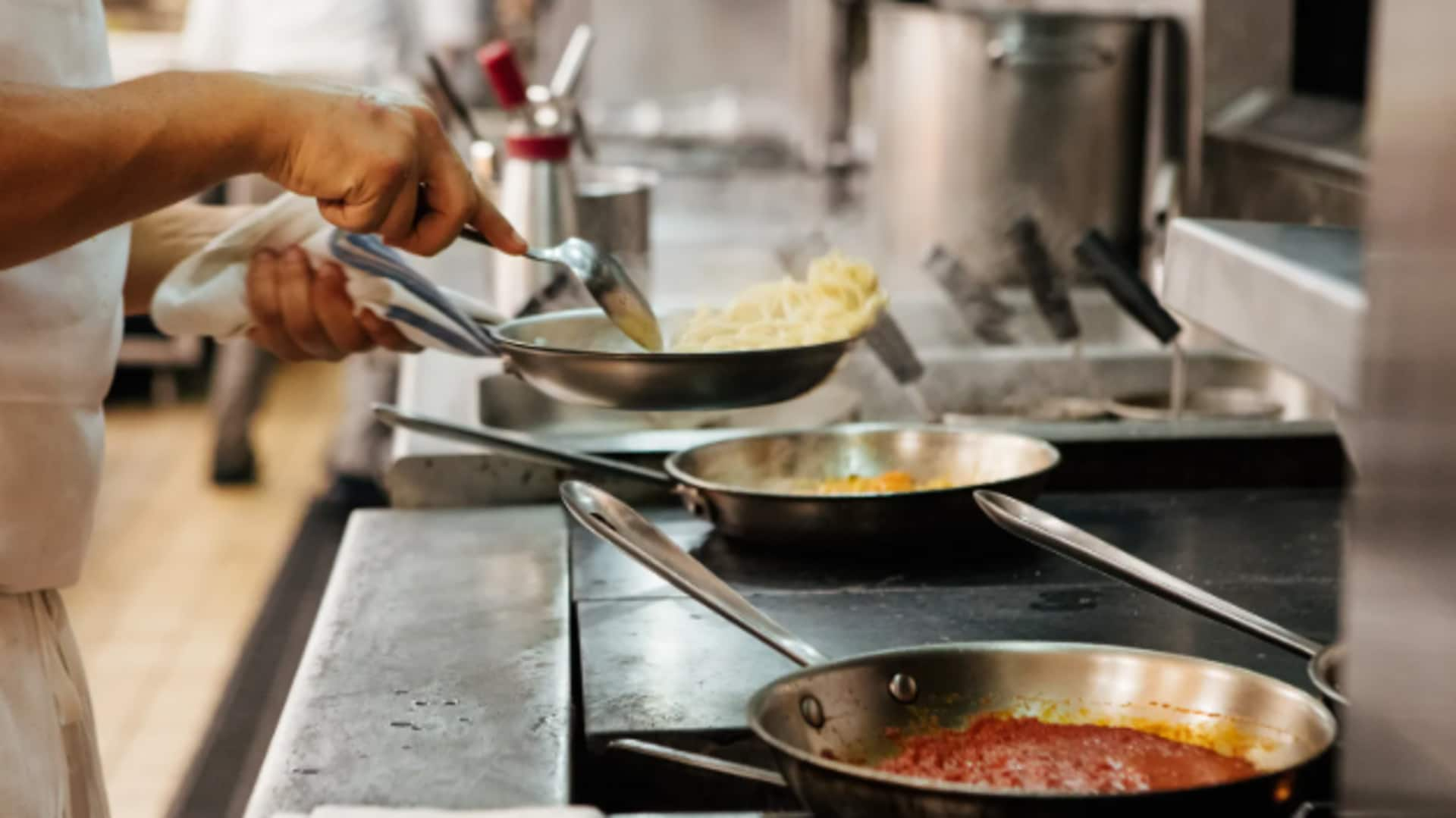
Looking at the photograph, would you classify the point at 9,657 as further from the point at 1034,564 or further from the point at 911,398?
the point at 911,398

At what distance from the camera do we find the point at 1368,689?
2.39 ft

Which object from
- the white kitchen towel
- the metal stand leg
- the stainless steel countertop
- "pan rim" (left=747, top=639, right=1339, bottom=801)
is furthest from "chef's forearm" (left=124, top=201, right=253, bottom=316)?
the metal stand leg

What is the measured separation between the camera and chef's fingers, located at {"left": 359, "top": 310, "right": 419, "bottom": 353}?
1721mm

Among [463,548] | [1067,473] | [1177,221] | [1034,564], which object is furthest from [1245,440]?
[1177,221]

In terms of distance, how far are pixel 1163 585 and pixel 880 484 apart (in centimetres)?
55

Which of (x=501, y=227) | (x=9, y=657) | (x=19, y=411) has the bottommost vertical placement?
(x=9, y=657)

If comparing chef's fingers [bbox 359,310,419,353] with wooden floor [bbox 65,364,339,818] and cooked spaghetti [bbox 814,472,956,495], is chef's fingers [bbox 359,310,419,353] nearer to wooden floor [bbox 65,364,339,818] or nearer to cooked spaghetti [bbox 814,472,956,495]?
cooked spaghetti [bbox 814,472,956,495]

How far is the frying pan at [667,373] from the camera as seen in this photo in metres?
1.47

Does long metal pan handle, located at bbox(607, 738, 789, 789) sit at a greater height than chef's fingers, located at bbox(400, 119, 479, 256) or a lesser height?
lesser

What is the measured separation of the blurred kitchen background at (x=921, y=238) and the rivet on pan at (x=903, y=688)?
378mm

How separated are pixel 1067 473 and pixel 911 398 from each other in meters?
0.47

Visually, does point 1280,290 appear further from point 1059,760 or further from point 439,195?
point 439,195

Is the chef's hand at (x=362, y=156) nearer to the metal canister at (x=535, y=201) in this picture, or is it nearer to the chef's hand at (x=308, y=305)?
the chef's hand at (x=308, y=305)

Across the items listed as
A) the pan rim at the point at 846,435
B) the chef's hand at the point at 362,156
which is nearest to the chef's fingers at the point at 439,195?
the chef's hand at the point at 362,156
